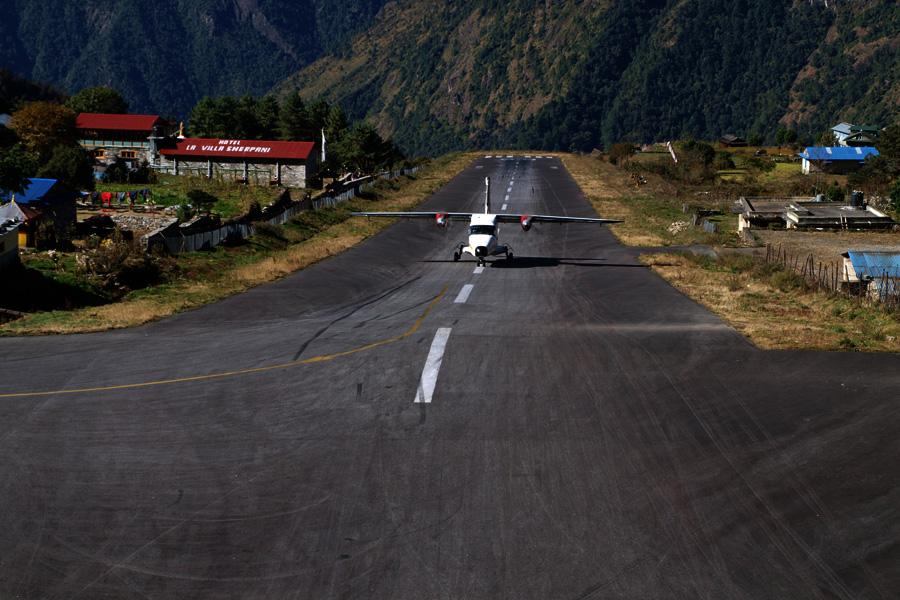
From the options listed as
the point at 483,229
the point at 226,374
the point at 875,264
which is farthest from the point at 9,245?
the point at 875,264

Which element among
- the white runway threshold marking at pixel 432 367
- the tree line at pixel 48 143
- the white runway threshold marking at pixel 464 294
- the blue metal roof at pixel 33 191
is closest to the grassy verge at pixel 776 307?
the white runway threshold marking at pixel 464 294

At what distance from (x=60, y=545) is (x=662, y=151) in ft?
578

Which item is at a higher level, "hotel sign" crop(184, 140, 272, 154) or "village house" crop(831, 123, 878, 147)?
"village house" crop(831, 123, 878, 147)

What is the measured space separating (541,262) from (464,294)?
41.2 feet

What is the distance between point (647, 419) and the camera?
24.6 metres

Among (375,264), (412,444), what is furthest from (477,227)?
(412,444)

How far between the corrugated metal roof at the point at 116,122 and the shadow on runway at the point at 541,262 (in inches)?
3450

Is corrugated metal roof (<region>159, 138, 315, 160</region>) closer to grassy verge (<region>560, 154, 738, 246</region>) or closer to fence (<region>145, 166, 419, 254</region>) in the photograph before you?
fence (<region>145, 166, 419, 254</region>)

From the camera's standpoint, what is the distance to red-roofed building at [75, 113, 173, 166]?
416 ft

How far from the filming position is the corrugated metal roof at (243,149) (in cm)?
10969

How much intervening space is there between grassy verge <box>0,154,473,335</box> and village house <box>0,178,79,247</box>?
9.61 m

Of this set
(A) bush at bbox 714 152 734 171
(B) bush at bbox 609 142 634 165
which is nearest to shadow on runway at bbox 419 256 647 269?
(A) bush at bbox 714 152 734 171

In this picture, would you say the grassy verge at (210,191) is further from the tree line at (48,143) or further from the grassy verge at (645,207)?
the grassy verge at (645,207)

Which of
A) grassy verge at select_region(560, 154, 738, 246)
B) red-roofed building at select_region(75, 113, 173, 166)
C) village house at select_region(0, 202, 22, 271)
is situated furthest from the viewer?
red-roofed building at select_region(75, 113, 173, 166)
